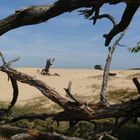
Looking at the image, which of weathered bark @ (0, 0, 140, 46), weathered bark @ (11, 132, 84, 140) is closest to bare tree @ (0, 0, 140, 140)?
weathered bark @ (0, 0, 140, 46)

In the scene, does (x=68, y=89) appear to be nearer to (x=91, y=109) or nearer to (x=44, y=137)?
(x=91, y=109)

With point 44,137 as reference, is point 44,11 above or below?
above

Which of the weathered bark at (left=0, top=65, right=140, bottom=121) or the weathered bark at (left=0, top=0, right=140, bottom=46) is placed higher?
the weathered bark at (left=0, top=0, right=140, bottom=46)

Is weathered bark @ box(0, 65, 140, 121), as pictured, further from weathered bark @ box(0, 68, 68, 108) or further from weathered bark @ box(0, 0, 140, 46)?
weathered bark @ box(0, 0, 140, 46)

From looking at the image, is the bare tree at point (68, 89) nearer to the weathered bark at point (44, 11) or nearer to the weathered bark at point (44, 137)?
the weathered bark at point (44, 11)

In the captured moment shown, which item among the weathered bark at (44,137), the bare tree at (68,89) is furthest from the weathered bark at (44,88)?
the weathered bark at (44,137)

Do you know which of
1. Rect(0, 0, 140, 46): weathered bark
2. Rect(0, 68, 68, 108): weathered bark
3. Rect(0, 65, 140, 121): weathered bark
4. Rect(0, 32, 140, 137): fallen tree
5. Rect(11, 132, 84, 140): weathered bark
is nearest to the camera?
Rect(11, 132, 84, 140): weathered bark

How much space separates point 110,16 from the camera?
51.4 feet

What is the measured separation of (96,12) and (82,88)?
1181 centimetres

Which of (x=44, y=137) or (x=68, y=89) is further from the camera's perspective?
(x=68, y=89)

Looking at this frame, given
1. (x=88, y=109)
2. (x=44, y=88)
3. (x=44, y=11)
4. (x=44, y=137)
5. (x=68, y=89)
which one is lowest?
(x=44, y=137)

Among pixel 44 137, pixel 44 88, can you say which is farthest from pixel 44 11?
pixel 44 137

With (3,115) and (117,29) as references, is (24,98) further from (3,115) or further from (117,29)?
(117,29)

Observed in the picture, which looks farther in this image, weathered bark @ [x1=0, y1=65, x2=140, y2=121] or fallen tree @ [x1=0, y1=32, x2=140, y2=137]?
weathered bark @ [x1=0, y1=65, x2=140, y2=121]
